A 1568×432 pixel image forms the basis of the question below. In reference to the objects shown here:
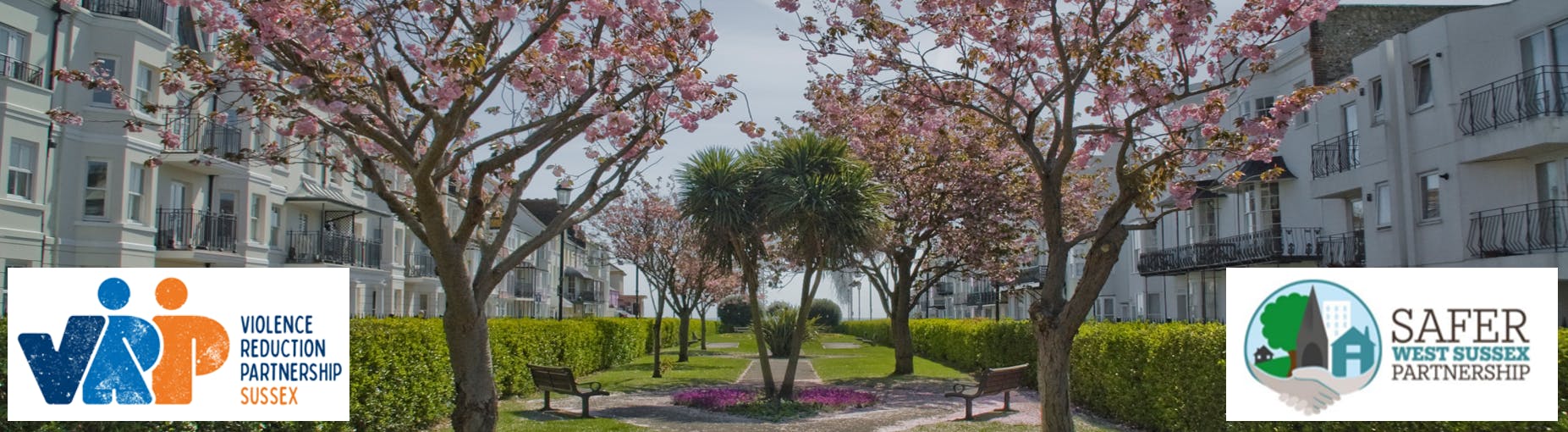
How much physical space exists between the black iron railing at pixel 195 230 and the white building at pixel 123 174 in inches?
1.2

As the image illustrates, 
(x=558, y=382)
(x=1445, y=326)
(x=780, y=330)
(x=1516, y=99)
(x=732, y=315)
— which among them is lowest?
(x=558, y=382)

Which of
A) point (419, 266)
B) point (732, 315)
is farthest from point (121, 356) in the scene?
point (732, 315)

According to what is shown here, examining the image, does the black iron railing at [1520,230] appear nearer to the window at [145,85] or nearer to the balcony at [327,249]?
the window at [145,85]

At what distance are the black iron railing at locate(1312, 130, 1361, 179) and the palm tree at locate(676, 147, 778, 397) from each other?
1481cm

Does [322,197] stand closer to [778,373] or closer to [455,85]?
[778,373]

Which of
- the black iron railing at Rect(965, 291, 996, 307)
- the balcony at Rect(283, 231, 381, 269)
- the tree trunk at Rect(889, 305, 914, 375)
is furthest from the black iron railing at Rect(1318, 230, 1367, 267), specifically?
the black iron railing at Rect(965, 291, 996, 307)

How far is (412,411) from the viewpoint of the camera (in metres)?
13.2

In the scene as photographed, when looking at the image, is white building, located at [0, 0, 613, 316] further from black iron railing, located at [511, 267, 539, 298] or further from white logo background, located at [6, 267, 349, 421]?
black iron railing, located at [511, 267, 539, 298]

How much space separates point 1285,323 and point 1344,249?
65.6 feet

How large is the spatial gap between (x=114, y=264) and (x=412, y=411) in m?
14.7

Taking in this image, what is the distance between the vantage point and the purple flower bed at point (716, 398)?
56.7 ft

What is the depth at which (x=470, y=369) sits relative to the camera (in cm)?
873

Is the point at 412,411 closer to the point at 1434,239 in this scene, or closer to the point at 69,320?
the point at 69,320

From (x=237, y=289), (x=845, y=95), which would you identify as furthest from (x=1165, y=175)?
(x=237, y=289)
